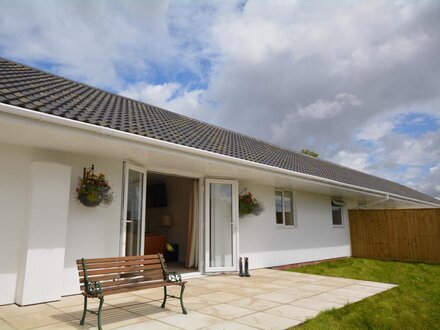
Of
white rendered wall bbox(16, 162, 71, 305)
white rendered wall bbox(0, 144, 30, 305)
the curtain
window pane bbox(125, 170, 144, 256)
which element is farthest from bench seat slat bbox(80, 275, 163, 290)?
the curtain

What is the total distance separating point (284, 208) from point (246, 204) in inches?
90.0

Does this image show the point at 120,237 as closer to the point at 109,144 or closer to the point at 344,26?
the point at 109,144

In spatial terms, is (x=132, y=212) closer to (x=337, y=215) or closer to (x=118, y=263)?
(x=118, y=263)

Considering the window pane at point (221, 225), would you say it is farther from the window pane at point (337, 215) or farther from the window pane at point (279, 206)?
the window pane at point (337, 215)

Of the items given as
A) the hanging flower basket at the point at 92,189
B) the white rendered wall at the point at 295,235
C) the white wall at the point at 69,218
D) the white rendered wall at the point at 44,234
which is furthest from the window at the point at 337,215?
the white rendered wall at the point at 44,234

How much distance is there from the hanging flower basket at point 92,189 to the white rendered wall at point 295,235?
164 inches

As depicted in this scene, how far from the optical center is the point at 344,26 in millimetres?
8391

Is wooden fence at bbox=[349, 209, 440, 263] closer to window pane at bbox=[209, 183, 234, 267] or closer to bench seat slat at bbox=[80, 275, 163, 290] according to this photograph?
window pane at bbox=[209, 183, 234, 267]

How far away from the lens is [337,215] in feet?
43.8

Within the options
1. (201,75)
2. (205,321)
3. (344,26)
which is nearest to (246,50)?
(201,75)

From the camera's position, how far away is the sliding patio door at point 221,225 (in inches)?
307

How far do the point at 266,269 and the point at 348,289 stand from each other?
3149 mm

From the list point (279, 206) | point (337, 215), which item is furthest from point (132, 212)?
point (337, 215)

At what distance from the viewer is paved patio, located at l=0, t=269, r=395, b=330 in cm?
383
